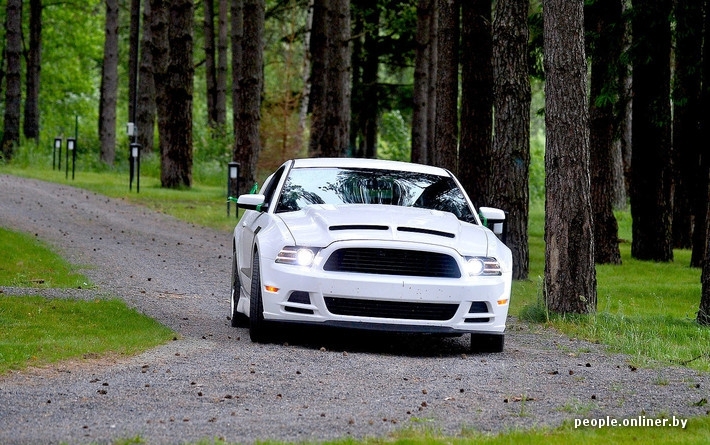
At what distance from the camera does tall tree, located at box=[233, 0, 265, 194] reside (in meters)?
30.2

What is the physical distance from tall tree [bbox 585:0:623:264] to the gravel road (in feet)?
33.2

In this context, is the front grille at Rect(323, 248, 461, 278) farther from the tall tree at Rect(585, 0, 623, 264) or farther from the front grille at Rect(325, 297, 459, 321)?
the tall tree at Rect(585, 0, 623, 264)

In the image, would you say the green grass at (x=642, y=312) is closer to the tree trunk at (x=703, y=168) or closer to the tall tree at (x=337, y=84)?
the tree trunk at (x=703, y=168)

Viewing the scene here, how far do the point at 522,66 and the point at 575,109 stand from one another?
4.48m

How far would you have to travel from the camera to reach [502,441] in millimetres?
6934

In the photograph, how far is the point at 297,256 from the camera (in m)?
10.7

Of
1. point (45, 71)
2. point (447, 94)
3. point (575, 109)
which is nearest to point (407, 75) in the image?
point (45, 71)

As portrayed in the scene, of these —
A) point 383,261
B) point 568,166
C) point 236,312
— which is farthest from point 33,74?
point 383,261

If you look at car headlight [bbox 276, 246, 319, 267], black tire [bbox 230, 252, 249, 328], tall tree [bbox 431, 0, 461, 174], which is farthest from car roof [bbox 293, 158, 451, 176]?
tall tree [bbox 431, 0, 461, 174]

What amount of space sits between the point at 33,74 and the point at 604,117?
1219 inches

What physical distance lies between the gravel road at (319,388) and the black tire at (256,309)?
0.61 ft

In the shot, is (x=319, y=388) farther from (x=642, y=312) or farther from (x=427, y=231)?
(x=642, y=312)

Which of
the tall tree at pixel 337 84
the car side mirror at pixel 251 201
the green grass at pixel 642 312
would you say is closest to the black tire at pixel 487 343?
the green grass at pixel 642 312

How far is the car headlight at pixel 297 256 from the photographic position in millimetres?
10672
